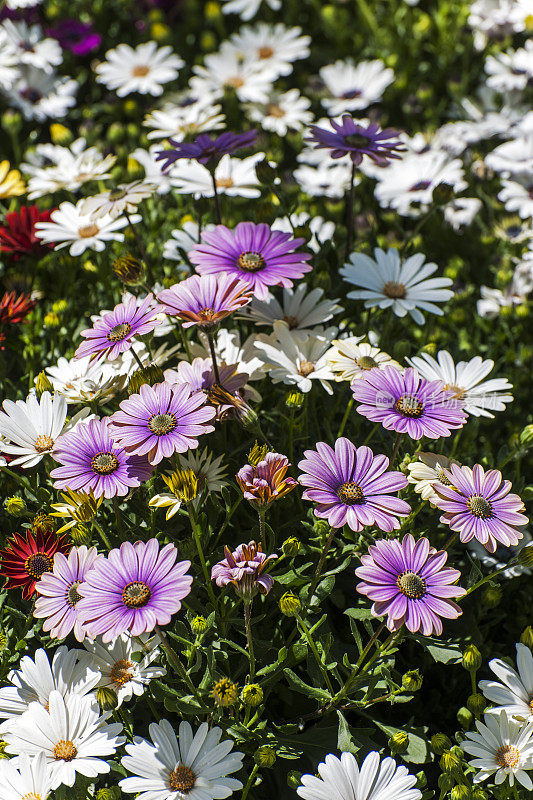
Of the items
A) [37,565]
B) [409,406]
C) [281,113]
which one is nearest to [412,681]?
[409,406]

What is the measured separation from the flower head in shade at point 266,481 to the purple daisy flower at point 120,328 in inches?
13.0

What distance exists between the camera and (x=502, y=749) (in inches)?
55.4

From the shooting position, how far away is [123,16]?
159 inches

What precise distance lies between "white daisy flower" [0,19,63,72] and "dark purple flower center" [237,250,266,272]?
211 cm

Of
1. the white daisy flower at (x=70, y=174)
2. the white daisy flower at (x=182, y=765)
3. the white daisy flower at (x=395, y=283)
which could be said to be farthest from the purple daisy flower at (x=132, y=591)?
the white daisy flower at (x=70, y=174)

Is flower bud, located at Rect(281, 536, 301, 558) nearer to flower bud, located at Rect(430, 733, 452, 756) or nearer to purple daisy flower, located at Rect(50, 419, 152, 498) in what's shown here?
purple daisy flower, located at Rect(50, 419, 152, 498)

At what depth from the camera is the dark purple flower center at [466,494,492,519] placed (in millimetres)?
1359

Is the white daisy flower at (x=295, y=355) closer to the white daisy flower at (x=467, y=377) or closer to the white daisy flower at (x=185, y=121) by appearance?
the white daisy flower at (x=467, y=377)

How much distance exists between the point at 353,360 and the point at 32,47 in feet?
8.39

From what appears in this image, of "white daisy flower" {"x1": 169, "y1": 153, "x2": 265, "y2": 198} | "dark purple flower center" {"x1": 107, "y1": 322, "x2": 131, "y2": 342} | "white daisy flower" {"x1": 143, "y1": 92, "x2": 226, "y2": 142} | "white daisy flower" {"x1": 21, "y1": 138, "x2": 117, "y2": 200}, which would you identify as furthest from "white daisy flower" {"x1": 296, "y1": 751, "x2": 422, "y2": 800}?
"white daisy flower" {"x1": 143, "y1": 92, "x2": 226, "y2": 142}

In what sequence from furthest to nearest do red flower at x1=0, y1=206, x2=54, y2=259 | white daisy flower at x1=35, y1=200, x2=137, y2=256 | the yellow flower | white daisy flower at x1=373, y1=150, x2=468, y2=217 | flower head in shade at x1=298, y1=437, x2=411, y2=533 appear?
white daisy flower at x1=373, y1=150, x2=468, y2=217
the yellow flower
red flower at x1=0, y1=206, x2=54, y2=259
white daisy flower at x1=35, y1=200, x2=137, y2=256
flower head in shade at x1=298, y1=437, x2=411, y2=533

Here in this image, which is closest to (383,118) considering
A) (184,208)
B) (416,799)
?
(184,208)

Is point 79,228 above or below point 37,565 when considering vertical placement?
above

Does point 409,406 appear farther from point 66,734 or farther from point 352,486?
point 66,734
